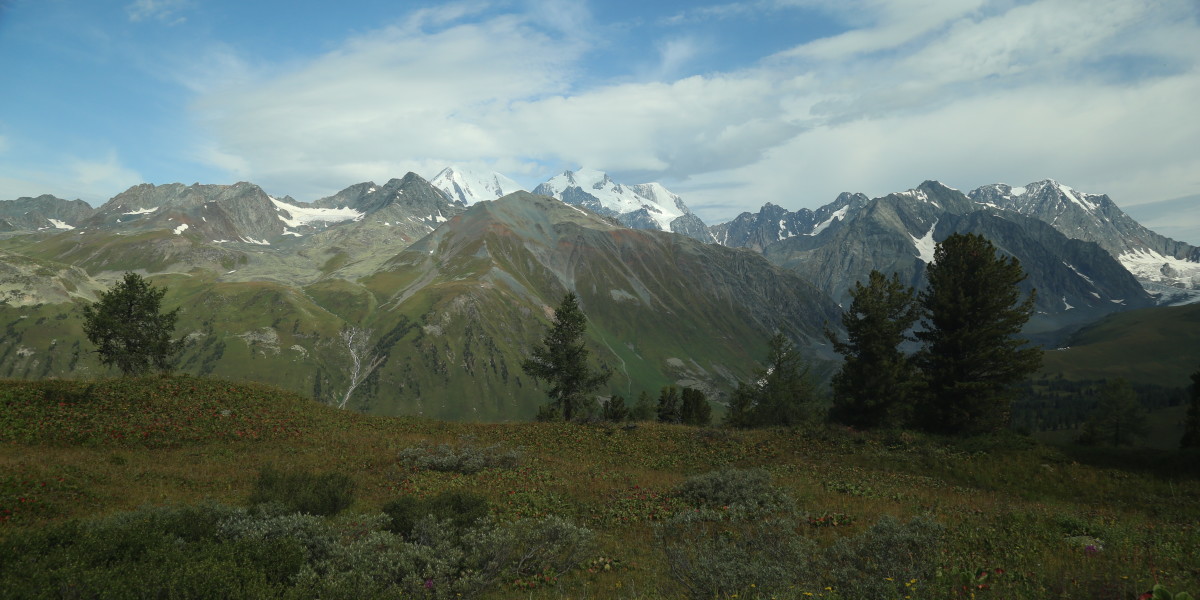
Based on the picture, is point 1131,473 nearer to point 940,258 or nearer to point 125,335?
point 940,258

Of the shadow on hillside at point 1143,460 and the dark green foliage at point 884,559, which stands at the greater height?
the dark green foliage at point 884,559

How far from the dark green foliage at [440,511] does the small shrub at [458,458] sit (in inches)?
297

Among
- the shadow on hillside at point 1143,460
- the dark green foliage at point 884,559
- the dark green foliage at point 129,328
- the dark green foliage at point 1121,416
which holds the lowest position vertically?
the dark green foliage at point 1121,416

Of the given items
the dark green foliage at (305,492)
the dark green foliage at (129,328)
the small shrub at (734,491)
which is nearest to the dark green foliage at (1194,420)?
the small shrub at (734,491)

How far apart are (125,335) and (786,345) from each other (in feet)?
238

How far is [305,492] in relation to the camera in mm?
14867

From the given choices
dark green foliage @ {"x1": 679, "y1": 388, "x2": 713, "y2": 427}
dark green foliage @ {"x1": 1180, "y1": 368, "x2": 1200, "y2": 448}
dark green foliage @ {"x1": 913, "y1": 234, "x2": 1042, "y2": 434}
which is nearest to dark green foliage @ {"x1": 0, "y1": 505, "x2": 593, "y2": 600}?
dark green foliage @ {"x1": 913, "y1": 234, "x2": 1042, "y2": 434}

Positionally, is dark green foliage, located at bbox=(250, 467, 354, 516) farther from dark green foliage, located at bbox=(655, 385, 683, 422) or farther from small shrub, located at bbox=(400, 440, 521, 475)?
dark green foliage, located at bbox=(655, 385, 683, 422)

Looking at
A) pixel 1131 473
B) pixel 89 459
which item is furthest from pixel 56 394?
pixel 1131 473

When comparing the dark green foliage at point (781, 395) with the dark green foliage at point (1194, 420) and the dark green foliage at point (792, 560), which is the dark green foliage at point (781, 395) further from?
the dark green foliage at point (792, 560)

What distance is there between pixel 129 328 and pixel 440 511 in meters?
58.6

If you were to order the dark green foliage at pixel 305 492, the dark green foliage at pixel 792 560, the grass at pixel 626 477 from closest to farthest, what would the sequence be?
the dark green foliage at pixel 792 560
the grass at pixel 626 477
the dark green foliage at pixel 305 492

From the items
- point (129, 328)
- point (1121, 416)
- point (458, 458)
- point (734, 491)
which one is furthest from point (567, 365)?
point (1121, 416)

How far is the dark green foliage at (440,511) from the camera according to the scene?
13.0m
